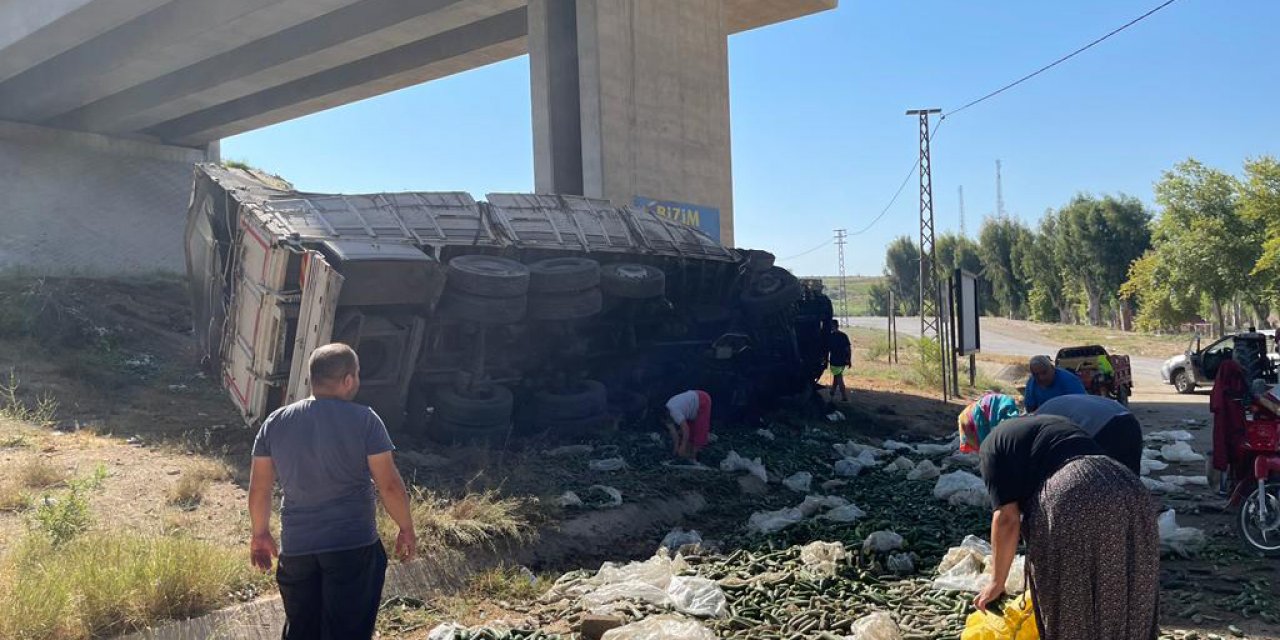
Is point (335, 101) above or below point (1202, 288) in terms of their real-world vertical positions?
above

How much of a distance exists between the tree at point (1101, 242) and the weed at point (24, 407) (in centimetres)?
5494

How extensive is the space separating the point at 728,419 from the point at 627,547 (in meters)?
4.63

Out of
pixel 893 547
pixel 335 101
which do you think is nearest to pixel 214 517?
pixel 893 547

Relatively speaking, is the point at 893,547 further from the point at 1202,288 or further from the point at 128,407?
the point at 1202,288

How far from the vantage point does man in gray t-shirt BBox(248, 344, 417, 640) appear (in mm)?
3244

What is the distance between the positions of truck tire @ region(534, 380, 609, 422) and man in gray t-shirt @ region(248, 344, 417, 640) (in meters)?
5.96

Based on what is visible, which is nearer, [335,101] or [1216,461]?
[1216,461]

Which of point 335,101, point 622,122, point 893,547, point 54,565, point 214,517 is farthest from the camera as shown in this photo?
point 335,101

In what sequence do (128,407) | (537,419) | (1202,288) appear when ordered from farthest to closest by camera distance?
(1202,288)
(128,407)
(537,419)

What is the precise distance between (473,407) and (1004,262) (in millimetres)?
67162

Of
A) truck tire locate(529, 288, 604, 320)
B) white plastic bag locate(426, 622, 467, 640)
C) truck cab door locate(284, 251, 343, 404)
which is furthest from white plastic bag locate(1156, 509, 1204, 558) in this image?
truck cab door locate(284, 251, 343, 404)

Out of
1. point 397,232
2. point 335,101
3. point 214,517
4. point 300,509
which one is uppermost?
point 335,101

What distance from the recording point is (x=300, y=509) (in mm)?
3260

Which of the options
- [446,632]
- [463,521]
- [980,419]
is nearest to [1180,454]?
[980,419]
